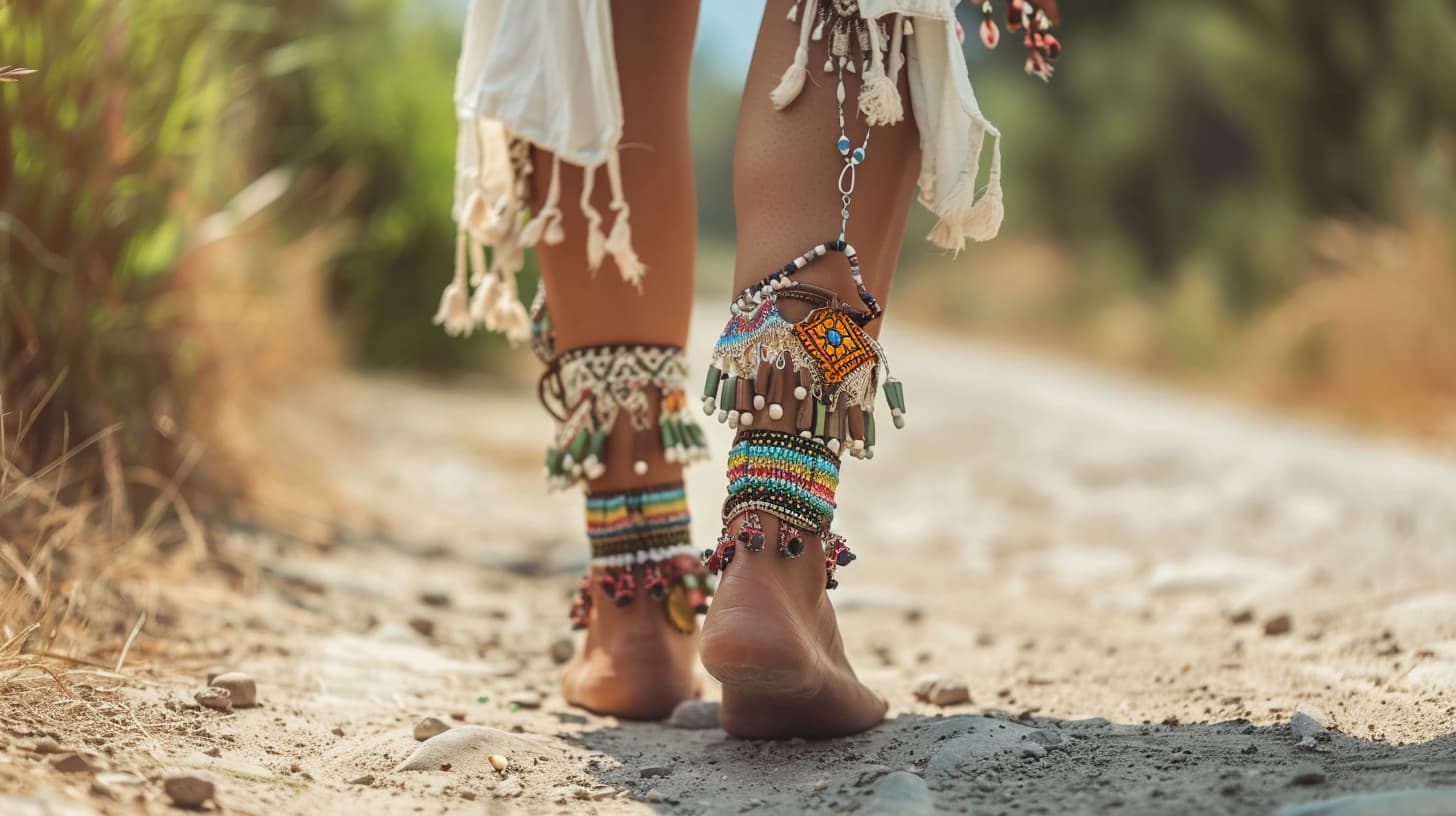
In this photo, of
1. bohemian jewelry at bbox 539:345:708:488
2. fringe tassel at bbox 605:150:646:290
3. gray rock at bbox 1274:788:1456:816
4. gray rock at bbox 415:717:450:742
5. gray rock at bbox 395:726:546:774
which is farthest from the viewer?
bohemian jewelry at bbox 539:345:708:488

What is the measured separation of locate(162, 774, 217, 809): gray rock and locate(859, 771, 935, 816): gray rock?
57cm

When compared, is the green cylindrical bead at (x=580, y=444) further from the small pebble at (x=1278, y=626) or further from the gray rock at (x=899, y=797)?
the small pebble at (x=1278, y=626)

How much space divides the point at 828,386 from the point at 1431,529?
193 centimetres

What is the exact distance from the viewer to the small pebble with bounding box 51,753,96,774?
1.17 metres

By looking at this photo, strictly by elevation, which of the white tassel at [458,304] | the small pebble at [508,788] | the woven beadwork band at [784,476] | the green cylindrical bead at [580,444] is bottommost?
the small pebble at [508,788]

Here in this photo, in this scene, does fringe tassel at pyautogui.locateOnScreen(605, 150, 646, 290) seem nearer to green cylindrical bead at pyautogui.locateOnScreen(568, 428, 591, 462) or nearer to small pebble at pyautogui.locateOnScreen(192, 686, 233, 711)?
green cylindrical bead at pyautogui.locateOnScreen(568, 428, 591, 462)

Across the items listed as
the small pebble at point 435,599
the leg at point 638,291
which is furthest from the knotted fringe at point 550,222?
the small pebble at point 435,599

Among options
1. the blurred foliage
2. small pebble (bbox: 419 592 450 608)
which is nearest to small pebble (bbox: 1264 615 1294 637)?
small pebble (bbox: 419 592 450 608)

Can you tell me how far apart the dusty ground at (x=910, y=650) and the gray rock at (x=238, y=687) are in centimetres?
2

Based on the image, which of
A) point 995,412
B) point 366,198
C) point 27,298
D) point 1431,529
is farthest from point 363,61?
point 1431,529

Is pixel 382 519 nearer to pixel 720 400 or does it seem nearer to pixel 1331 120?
pixel 720 400

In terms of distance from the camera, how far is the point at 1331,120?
24.1 feet

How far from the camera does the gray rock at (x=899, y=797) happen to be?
119 cm

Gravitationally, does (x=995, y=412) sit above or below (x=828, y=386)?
above
